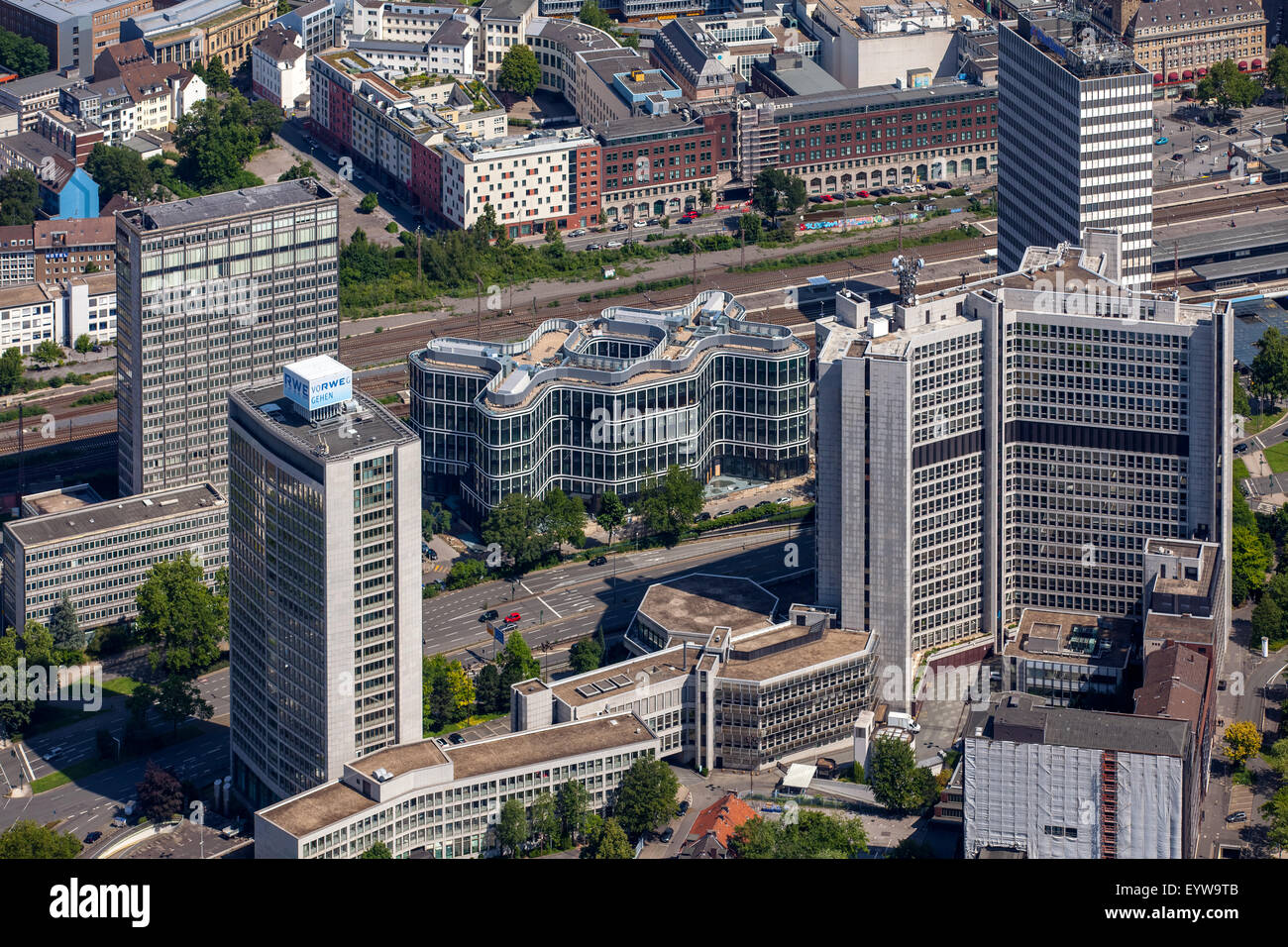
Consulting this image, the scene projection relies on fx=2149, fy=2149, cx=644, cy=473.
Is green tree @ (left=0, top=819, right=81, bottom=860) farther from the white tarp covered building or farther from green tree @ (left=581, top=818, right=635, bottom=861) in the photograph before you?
the white tarp covered building

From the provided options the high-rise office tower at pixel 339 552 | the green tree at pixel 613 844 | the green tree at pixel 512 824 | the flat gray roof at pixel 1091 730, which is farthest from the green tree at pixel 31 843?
the flat gray roof at pixel 1091 730

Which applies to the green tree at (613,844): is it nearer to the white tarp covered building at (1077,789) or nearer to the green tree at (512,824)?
the green tree at (512,824)

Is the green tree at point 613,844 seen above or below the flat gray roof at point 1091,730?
below

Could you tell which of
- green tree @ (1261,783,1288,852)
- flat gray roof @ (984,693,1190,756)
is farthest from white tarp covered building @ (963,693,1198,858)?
green tree @ (1261,783,1288,852)

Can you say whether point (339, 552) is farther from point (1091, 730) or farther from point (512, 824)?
point (1091, 730)

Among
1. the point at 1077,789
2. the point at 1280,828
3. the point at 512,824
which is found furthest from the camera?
the point at 512,824

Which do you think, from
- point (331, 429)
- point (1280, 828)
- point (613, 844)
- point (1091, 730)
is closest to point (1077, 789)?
point (1091, 730)
